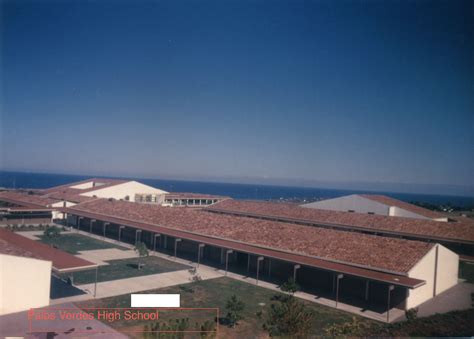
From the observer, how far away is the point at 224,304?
1884 centimetres

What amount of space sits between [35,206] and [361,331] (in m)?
39.4

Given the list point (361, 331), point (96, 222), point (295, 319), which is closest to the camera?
point (295, 319)

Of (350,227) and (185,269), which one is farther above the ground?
(350,227)

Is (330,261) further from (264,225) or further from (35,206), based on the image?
(35,206)

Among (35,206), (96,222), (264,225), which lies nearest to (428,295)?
(264,225)

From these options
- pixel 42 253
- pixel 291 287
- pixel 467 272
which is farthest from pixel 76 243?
pixel 467 272

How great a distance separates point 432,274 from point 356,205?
2243cm

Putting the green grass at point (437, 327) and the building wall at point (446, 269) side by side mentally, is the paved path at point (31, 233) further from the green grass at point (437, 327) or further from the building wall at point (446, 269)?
the building wall at point (446, 269)

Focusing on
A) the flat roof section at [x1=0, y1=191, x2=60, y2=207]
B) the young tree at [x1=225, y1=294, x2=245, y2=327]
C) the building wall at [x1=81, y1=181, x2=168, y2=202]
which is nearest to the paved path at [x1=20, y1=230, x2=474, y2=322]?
the young tree at [x1=225, y1=294, x2=245, y2=327]

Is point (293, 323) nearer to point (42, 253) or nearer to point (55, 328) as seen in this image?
point (55, 328)

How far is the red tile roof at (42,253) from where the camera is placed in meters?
16.1

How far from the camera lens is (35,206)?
43.0m

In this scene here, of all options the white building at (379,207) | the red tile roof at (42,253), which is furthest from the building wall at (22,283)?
the white building at (379,207)

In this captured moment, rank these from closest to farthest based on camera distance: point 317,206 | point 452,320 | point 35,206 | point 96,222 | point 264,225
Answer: point 452,320 < point 264,225 < point 96,222 < point 35,206 < point 317,206
